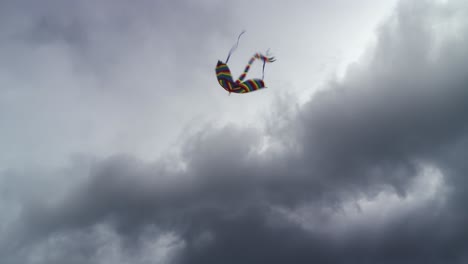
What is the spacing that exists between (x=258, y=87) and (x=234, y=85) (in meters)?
4.14

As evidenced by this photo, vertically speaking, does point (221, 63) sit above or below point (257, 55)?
above

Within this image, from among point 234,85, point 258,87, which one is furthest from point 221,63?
point 258,87

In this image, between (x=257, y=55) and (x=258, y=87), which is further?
(x=258, y=87)

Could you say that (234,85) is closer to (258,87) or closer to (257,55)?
(258,87)

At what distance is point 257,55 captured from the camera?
43.7 meters

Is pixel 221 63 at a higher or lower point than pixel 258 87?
higher

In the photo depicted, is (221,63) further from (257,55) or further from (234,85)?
(257,55)

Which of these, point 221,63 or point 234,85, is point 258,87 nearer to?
point 234,85

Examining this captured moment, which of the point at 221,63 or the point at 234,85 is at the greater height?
the point at 221,63

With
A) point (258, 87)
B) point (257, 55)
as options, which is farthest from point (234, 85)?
point (257, 55)

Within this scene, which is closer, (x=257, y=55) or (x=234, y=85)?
(x=257, y=55)

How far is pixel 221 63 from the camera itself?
A: 49406 mm

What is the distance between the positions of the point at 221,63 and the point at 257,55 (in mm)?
8113

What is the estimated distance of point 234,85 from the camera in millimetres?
48812
